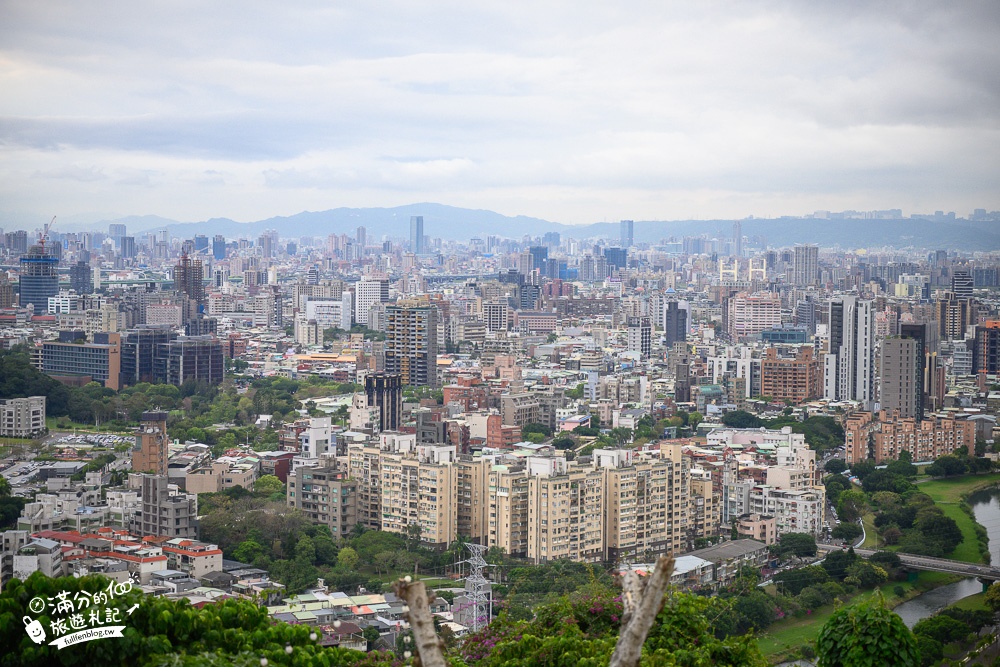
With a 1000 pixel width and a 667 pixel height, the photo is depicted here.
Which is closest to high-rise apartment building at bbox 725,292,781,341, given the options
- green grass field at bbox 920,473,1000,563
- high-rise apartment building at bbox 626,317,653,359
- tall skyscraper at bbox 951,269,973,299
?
tall skyscraper at bbox 951,269,973,299

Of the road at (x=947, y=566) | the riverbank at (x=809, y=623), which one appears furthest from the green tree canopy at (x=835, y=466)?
the riverbank at (x=809, y=623)

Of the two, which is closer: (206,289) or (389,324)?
(389,324)

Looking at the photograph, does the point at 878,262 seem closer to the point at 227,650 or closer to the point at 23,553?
the point at 23,553

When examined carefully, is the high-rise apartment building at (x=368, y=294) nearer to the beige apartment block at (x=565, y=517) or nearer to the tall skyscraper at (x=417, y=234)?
the beige apartment block at (x=565, y=517)

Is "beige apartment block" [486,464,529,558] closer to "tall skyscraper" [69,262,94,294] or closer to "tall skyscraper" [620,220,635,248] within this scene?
"tall skyscraper" [69,262,94,294]

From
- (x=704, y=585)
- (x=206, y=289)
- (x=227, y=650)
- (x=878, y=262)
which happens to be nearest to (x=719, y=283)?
(x=878, y=262)

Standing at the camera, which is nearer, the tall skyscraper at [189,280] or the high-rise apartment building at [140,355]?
the high-rise apartment building at [140,355]
